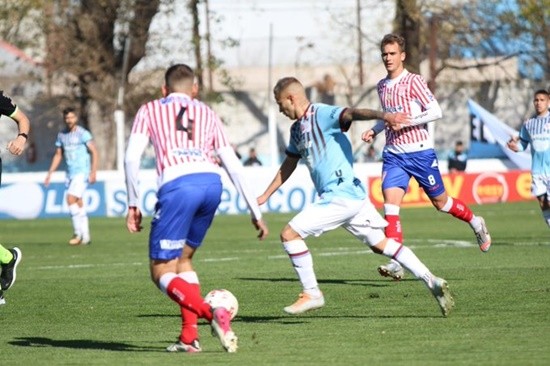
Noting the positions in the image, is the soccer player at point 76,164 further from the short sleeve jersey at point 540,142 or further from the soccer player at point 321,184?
the soccer player at point 321,184

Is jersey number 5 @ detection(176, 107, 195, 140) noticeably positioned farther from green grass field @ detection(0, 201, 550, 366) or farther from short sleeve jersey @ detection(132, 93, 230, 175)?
green grass field @ detection(0, 201, 550, 366)

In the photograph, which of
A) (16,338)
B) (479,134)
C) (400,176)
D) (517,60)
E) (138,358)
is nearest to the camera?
(138,358)

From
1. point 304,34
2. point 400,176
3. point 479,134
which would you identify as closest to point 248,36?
point 304,34

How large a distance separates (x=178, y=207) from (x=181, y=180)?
0.19 meters

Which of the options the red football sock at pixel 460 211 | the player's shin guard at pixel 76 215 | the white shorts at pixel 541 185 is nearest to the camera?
the red football sock at pixel 460 211

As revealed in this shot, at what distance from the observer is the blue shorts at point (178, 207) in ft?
32.5

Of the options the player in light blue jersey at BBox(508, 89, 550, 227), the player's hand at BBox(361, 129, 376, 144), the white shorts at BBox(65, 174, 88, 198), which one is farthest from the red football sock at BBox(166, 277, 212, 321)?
the white shorts at BBox(65, 174, 88, 198)

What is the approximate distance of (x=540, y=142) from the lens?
1947 cm

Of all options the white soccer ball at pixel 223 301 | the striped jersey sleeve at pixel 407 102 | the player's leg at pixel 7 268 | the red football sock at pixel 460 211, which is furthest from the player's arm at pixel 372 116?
the red football sock at pixel 460 211

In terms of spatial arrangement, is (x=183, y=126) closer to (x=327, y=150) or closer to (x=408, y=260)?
(x=327, y=150)

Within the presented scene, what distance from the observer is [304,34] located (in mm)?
56312

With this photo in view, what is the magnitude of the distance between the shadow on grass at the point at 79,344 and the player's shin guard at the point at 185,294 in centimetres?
58

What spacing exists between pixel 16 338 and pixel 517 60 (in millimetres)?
44475

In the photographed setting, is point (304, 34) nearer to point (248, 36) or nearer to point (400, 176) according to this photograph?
point (248, 36)
